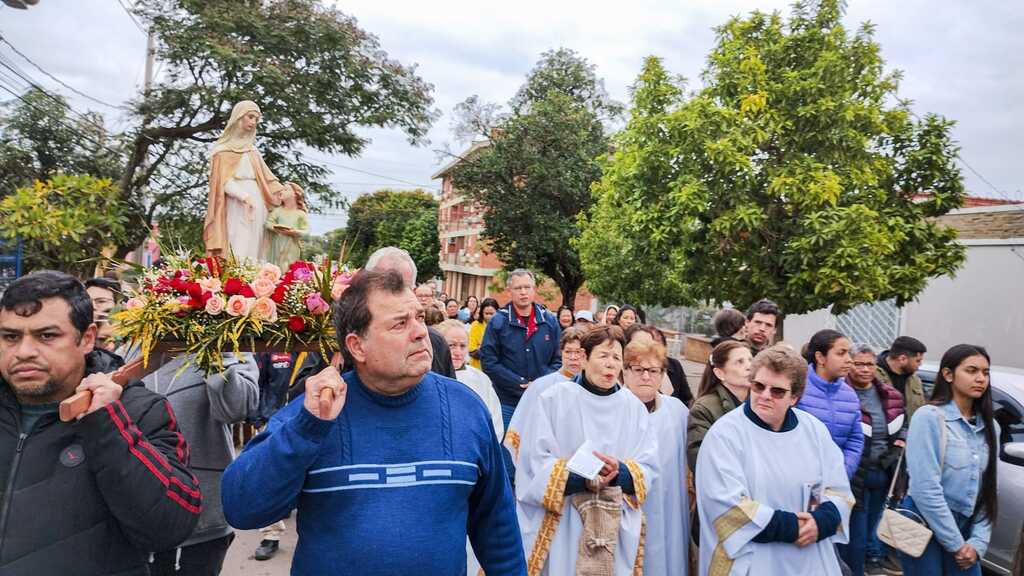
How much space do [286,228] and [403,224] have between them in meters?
59.6

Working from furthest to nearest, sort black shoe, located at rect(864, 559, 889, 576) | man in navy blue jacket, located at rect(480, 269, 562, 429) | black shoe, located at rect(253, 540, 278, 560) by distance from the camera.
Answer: man in navy blue jacket, located at rect(480, 269, 562, 429), black shoe, located at rect(864, 559, 889, 576), black shoe, located at rect(253, 540, 278, 560)

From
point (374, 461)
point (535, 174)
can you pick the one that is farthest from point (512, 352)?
point (535, 174)

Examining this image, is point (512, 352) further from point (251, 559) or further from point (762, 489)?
point (762, 489)

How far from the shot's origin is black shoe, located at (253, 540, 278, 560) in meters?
5.67

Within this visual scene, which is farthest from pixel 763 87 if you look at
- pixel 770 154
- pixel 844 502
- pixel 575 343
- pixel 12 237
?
pixel 12 237

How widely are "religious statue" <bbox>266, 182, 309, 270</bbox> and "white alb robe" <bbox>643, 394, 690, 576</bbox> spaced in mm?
2762

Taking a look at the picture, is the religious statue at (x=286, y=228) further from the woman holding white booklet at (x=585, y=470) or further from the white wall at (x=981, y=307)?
the white wall at (x=981, y=307)

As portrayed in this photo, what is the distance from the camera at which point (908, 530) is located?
4.16 metres

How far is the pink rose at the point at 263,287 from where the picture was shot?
9.48ft

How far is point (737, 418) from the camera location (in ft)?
12.2

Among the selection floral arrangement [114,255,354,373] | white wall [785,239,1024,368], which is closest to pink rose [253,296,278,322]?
floral arrangement [114,255,354,373]

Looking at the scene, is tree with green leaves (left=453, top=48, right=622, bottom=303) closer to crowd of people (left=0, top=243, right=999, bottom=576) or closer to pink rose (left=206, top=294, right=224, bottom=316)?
crowd of people (left=0, top=243, right=999, bottom=576)

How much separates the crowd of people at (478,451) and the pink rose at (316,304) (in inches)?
7.9

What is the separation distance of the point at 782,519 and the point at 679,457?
1162 mm
